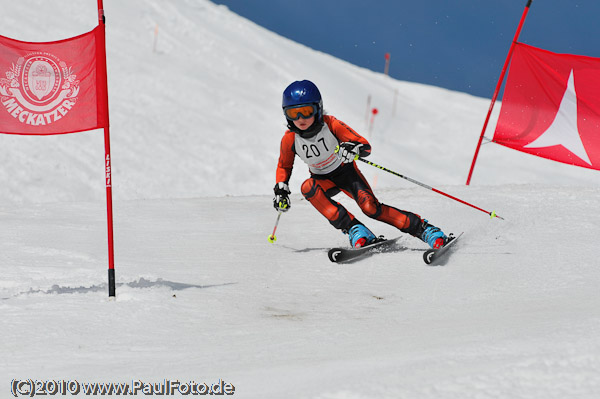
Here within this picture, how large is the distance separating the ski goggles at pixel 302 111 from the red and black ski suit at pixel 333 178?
264 millimetres

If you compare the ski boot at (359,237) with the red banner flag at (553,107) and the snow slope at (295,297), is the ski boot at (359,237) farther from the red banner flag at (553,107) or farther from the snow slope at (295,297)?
the red banner flag at (553,107)

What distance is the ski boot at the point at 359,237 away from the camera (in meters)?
5.69

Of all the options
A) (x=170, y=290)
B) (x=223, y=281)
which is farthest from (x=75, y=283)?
(x=223, y=281)

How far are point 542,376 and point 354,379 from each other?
0.65 m

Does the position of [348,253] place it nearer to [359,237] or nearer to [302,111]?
[359,237]

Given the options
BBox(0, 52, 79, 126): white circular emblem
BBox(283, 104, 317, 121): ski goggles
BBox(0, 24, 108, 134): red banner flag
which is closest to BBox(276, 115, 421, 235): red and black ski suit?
BBox(283, 104, 317, 121): ski goggles

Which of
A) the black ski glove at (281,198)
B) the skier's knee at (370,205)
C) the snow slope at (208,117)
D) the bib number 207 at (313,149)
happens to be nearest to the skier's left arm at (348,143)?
the bib number 207 at (313,149)

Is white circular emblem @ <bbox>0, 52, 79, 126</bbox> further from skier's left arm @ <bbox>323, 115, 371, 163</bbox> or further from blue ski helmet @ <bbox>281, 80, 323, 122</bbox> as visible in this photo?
skier's left arm @ <bbox>323, 115, 371, 163</bbox>

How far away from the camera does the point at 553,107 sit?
9.15 m

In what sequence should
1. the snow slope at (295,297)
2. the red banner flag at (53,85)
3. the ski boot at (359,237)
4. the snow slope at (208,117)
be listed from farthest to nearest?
1. the snow slope at (208,117)
2. the ski boot at (359,237)
3. the red banner flag at (53,85)
4. the snow slope at (295,297)

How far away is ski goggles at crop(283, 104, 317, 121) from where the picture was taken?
220 inches

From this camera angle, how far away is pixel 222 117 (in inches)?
809

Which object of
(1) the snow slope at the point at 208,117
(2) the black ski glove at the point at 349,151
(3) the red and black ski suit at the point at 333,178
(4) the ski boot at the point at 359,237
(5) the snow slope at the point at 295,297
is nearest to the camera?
(5) the snow slope at the point at 295,297

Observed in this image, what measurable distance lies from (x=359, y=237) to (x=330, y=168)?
2.52 feet
